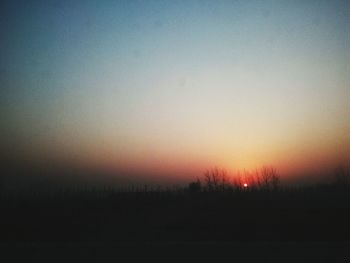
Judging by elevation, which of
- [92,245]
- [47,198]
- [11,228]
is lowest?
[92,245]

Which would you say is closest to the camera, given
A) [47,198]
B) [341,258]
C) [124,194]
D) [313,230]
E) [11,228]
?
[341,258]

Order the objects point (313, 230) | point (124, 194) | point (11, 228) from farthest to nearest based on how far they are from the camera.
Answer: point (124, 194), point (11, 228), point (313, 230)

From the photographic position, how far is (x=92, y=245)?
20.1ft

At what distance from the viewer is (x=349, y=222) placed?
38.8ft

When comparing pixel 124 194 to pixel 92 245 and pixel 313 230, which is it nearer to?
pixel 313 230

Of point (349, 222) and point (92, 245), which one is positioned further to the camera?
point (349, 222)

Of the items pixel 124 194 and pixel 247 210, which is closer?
pixel 247 210

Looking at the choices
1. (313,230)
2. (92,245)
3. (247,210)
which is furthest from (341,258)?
(247,210)

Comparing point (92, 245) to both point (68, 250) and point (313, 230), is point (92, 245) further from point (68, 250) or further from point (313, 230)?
point (313, 230)

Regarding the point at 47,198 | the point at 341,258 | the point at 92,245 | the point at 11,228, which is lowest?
the point at 341,258

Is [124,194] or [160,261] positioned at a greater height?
[124,194]

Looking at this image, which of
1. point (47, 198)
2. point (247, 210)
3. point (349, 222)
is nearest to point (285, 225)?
point (349, 222)

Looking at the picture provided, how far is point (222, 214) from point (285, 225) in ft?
11.0

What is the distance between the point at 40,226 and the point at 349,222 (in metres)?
10.1
